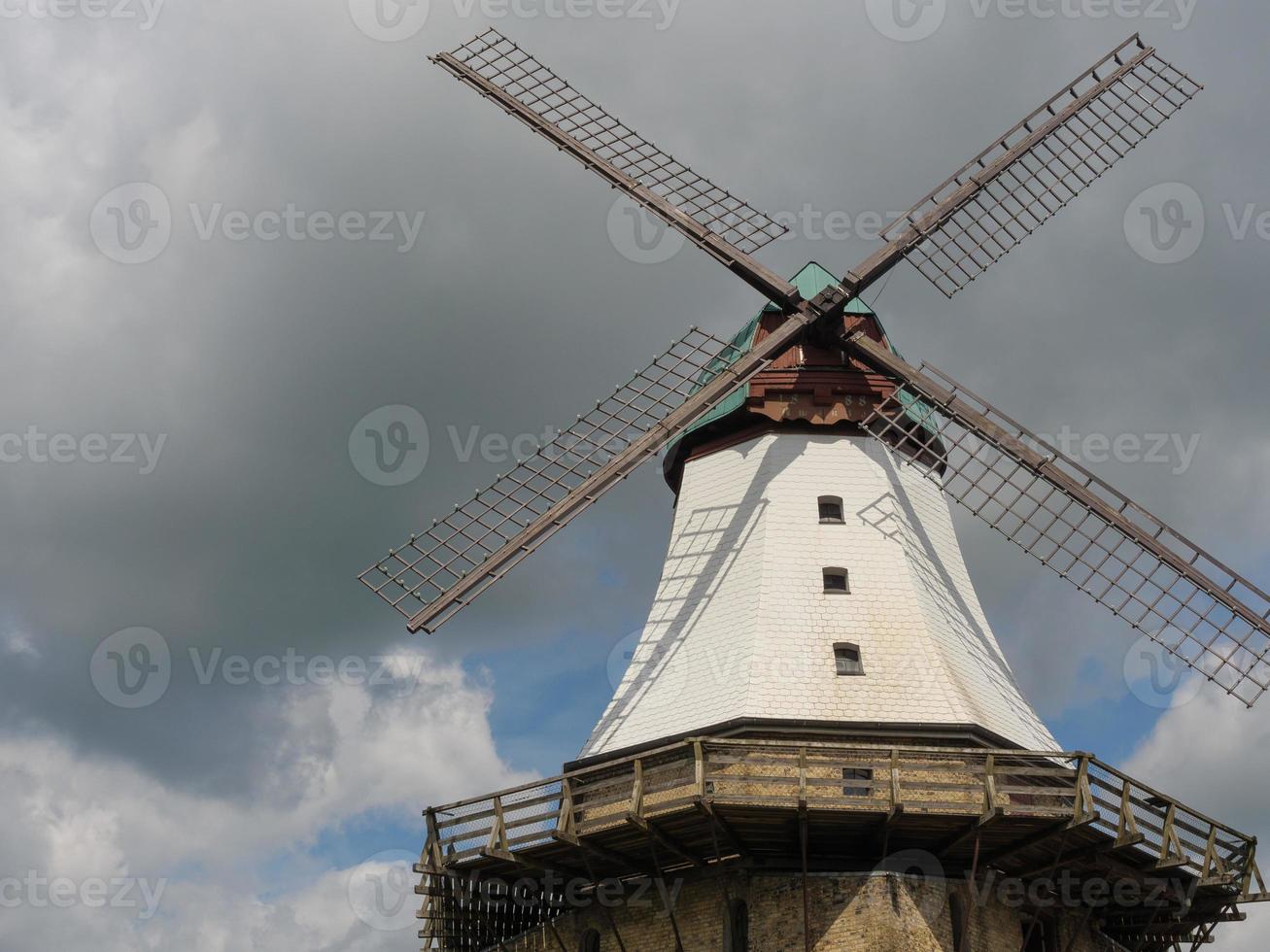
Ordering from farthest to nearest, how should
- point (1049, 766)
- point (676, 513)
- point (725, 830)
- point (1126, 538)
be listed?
point (676, 513) < point (1126, 538) < point (1049, 766) < point (725, 830)

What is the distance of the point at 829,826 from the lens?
19.2 metres

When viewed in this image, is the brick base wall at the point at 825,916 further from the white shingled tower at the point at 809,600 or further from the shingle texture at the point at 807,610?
the shingle texture at the point at 807,610

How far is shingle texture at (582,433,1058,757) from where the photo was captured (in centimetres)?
2111

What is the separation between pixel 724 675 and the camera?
71.1 ft

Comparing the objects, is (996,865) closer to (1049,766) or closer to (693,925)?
(1049,766)

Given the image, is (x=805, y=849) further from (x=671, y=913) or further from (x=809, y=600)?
(x=809, y=600)

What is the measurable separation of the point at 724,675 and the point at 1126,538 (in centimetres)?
759

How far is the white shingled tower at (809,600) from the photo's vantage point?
2097cm

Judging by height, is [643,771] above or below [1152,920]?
above

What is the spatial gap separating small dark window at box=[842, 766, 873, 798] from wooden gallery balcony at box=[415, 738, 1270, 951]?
58 millimetres

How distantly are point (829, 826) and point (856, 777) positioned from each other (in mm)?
1248

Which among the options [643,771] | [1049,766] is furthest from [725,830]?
[1049,766]

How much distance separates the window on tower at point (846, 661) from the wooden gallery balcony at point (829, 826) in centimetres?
167

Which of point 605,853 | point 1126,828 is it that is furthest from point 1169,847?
point 605,853
